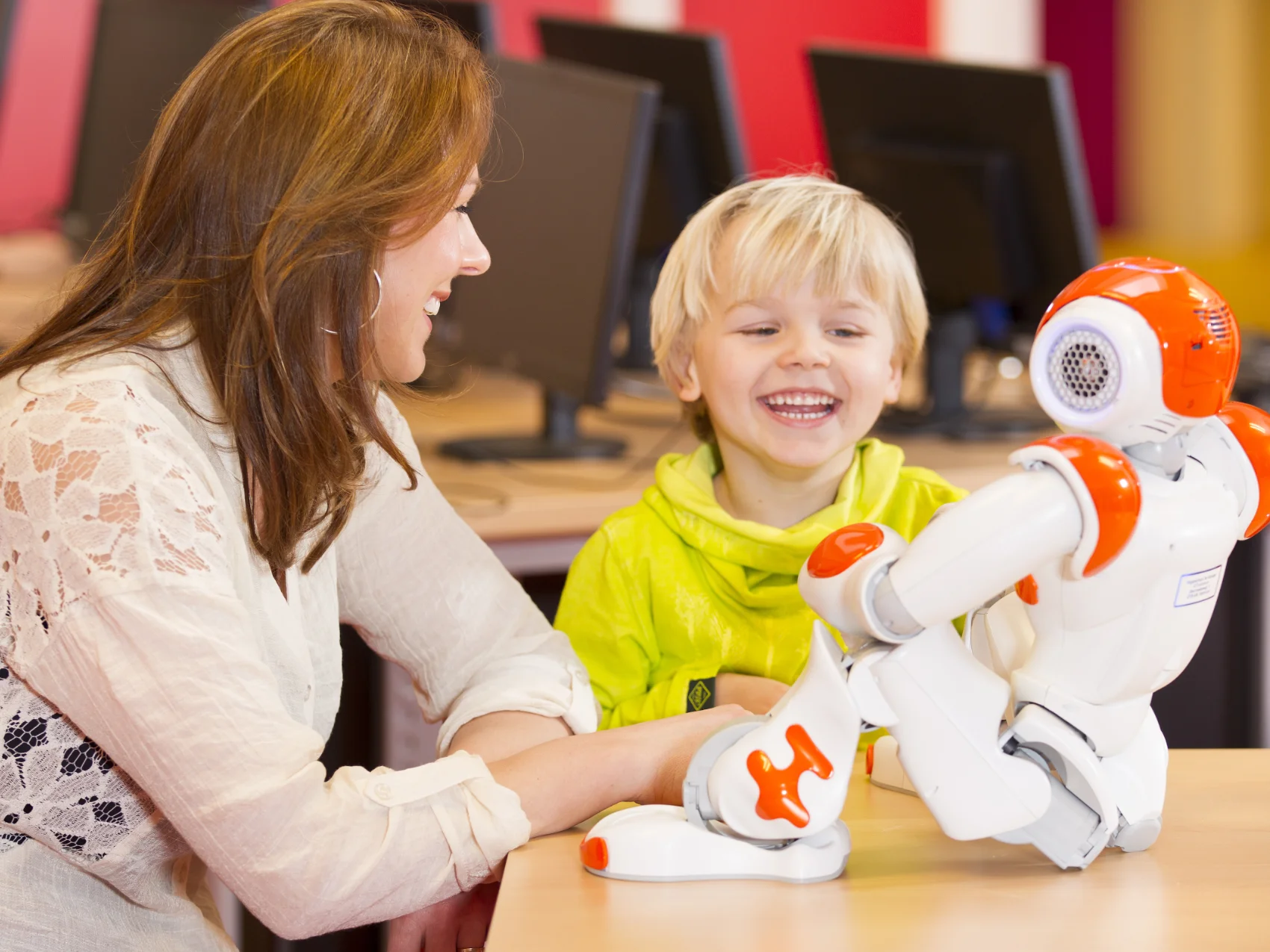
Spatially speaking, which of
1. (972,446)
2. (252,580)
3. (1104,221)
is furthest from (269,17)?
(1104,221)

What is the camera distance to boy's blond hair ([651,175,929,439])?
1.30 meters

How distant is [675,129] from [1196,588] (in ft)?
5.66

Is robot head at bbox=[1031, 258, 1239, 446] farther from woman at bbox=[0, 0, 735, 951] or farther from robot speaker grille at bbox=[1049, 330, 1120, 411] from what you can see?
woman at bbox=[0, 0, 735, 951]

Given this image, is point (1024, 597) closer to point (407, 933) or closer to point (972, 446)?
point (407, 933)

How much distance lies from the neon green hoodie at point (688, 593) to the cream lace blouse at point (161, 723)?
29 centimetres

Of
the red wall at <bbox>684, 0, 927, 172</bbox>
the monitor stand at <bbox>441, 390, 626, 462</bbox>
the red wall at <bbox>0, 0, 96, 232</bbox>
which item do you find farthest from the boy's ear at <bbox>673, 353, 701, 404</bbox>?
the red wall at <bbox>684, 0, 927, 172</bbox>

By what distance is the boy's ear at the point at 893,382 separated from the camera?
1.37m

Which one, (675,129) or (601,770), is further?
(675,129)

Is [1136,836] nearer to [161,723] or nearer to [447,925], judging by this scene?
[447,925]

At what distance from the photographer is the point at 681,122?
2471mm

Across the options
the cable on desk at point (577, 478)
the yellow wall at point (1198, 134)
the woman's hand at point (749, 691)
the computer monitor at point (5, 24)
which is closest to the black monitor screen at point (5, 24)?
the computer monitor at point (5, 24)

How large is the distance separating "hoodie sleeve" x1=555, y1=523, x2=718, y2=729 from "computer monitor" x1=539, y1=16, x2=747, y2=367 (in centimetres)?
115

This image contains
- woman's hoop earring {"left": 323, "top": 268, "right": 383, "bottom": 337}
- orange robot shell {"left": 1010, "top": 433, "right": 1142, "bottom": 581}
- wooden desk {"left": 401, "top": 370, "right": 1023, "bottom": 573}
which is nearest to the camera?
orange robot shell {"left": 1010, "top": 433, "right": 1142, "bottom": 581}

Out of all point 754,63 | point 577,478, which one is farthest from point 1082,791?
point 754,63
